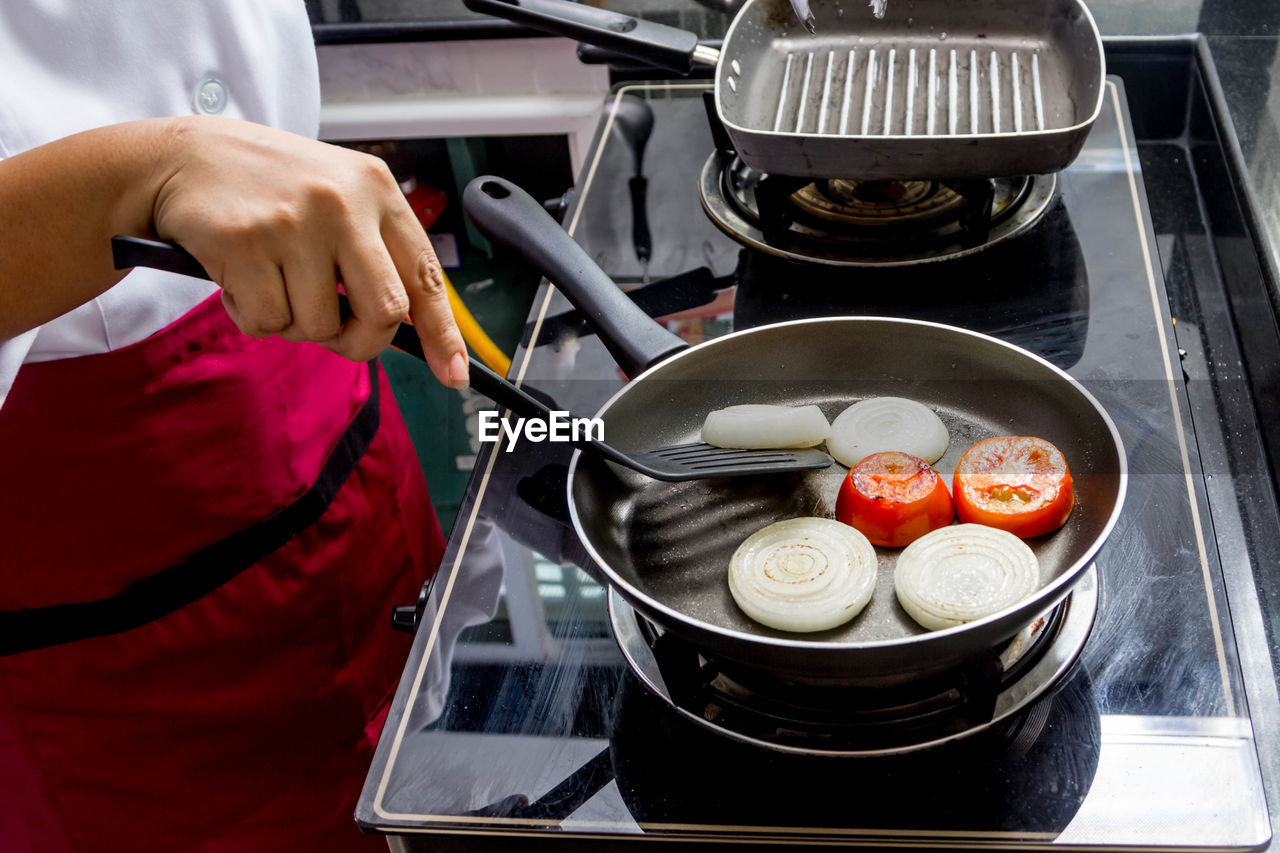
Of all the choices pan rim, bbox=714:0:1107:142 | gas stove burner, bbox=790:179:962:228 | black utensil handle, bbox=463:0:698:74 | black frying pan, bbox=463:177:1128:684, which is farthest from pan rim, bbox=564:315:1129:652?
black utensil handle, bbox=463:0:698:74

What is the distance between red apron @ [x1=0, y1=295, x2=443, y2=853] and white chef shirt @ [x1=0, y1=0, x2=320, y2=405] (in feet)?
0.10

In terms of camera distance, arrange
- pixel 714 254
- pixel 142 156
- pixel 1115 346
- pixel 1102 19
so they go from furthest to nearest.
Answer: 1. pixel 1102 19
2. pixel 714 254
3. pixel 1115 346
4. pixel 142 156

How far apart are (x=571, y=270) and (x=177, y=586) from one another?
45cm

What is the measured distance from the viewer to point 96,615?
89 centimetres

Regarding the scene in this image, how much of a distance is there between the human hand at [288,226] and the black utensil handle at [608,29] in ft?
1.87

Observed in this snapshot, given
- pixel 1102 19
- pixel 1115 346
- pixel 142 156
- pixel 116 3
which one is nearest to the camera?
pixel 142 156

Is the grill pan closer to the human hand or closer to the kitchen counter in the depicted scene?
the kitchen counter

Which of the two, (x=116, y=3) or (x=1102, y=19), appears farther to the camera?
(x=1102, y=19)

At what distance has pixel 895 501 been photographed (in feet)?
2.39

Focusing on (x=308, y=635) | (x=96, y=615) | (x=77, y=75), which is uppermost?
(x=77, y=75)

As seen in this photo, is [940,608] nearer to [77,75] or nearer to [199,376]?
[199,376]

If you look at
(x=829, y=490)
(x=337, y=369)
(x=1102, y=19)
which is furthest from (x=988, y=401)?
(x=1102, y=19)

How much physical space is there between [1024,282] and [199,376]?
32.2 inches

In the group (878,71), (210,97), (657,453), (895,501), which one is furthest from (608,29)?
(895,501)
